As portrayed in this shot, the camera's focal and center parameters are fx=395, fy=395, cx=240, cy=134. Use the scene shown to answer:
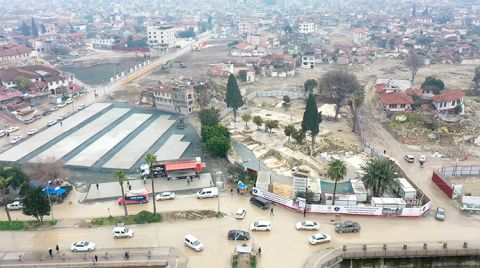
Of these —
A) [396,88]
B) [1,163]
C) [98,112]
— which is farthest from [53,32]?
[396,88]

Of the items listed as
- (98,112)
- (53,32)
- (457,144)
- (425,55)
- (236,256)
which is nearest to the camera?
(236,256)

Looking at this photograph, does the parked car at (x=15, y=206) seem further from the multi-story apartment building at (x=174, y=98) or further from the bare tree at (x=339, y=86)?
the bare tree at (x=339, y=86)

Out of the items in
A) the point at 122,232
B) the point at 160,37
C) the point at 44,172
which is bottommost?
the point at 122,232

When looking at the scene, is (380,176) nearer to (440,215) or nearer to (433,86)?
(440,215)

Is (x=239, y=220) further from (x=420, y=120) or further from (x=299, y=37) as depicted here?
(x=299, y=37)

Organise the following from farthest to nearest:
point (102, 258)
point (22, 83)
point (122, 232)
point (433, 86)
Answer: point (22, 83) < point (433, 86) < point (122, 232) < point (102, 258)

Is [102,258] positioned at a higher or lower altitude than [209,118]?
lower

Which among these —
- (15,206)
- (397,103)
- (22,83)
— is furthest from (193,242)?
(22,83)

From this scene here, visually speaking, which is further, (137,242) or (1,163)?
(1,163)
